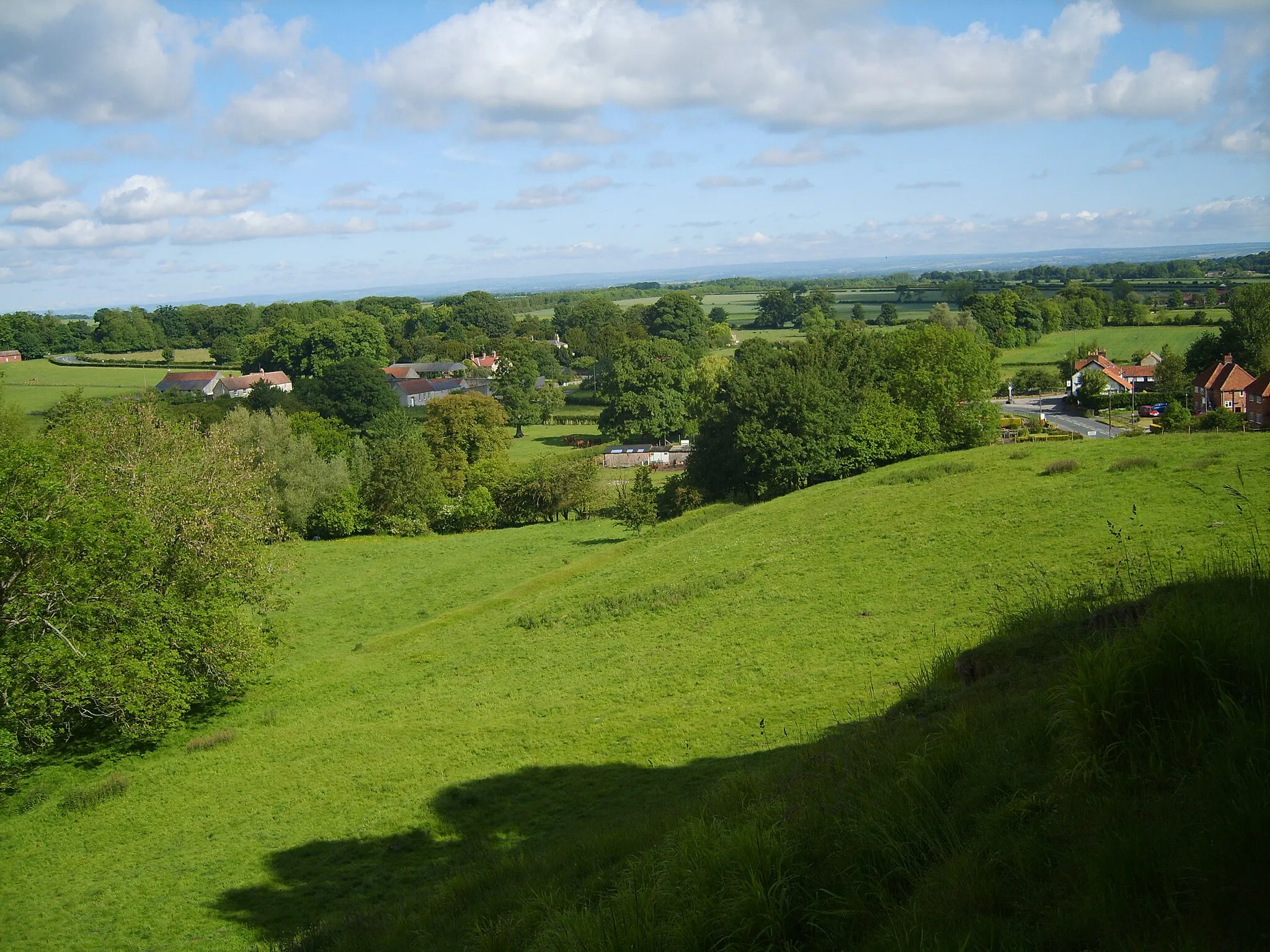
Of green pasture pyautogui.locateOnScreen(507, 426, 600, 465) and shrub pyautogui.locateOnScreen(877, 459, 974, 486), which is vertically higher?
shrub pyautogui.locateOnScreen(877, 459, 974, 486)

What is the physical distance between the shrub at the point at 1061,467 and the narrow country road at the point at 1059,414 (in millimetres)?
23050

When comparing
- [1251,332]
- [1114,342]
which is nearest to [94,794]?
[1251,332]

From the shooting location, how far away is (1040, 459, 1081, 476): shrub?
1264 inches

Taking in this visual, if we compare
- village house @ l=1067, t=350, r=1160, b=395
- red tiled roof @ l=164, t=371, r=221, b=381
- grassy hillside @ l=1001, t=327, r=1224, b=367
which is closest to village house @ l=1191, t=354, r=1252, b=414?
village house @ l=1067, t=350, r=1160, b=395

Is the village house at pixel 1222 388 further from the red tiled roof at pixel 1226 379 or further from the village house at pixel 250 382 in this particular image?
the village house at pixel 250 382

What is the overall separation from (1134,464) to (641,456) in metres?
57.2

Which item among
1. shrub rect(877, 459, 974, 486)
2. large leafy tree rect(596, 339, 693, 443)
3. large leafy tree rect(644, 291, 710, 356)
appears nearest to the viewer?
shrub rect(877, 459, 974, 486)

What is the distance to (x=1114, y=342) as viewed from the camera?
11088cm

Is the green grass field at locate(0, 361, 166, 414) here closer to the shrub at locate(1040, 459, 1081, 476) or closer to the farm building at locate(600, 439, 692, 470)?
the farm building at locate(600, 439, 692, 470)

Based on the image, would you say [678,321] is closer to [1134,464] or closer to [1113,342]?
[1113,342]

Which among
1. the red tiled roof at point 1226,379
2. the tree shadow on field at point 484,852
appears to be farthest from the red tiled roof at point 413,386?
the tree shadow on field at point 484,852

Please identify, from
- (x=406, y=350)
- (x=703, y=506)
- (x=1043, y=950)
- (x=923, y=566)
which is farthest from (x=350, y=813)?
(x=406, y=350)

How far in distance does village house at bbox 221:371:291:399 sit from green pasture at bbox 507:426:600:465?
34969 millimetres

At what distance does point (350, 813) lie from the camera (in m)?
16.5
